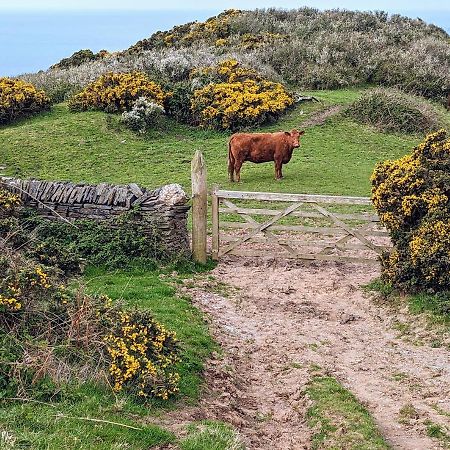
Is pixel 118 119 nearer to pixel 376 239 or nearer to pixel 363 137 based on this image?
pixel 363 137

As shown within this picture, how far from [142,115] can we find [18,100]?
5.32 meters

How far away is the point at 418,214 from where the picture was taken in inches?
476

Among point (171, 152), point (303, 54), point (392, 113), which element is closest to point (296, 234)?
point (171, 152)

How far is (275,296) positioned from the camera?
12320mm

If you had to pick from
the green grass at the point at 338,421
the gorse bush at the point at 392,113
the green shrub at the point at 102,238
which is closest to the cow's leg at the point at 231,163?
the green shrub at the point at 102,238

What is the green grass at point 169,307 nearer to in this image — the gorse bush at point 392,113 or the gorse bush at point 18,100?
the gorse bush at point 18,100

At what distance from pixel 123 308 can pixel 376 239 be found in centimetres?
875

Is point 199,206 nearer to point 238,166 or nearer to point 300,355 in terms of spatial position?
point 300,355

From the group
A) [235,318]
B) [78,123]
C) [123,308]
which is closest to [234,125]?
[78,123]

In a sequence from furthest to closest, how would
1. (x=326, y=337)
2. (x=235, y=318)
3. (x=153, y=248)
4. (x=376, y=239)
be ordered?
(x=376, y=239)
(x=153, y=248)
(x=235, y=318)
(x=326, y=337)

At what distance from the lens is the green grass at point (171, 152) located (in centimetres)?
2055

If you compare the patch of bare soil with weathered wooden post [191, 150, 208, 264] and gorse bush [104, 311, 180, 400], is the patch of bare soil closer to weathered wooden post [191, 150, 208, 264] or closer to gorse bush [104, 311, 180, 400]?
weathered wooden post [191, 150, 208, 264]

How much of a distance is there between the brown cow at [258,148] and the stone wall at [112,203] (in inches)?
261

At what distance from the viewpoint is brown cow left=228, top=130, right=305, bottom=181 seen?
19938 millimetres
